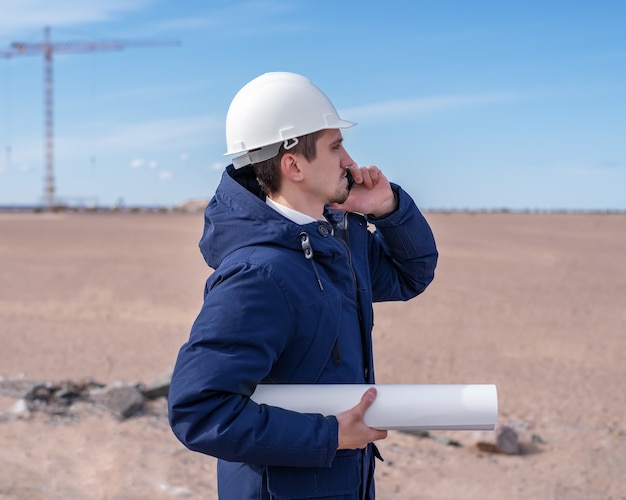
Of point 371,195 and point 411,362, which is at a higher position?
point 371,195

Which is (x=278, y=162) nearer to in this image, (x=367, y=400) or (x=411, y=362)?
(x=367, y=400)

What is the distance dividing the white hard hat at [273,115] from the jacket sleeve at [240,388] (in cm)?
43

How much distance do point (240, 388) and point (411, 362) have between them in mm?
8372

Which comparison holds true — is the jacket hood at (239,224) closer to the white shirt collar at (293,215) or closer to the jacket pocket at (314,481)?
the white shirt collar at (293,215)

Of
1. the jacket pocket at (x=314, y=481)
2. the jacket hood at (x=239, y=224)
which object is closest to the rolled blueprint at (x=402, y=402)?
the jacket pocket at (x=314, y=481)

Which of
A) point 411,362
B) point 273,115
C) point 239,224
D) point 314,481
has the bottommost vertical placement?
point 411,362

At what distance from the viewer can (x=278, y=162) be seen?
229cm

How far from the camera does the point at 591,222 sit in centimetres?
4844

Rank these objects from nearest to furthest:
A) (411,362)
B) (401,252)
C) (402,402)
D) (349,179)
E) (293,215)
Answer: (402,402) → (293,215) → (349,179) → (401,252) → (411,362)

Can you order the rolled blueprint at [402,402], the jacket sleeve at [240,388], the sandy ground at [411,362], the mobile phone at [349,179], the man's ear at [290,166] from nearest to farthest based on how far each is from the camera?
the jacket sleeve at [240,388], the rolled blueprint at [402,402], the man's ear at [290,166], the mobile phone at [349,179], the sandy ground at [411,362]

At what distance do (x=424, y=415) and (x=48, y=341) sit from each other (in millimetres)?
9633

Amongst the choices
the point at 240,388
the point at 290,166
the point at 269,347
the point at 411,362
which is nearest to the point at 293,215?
the point at 290,166

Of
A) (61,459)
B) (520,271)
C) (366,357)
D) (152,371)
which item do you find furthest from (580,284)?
(366,357)

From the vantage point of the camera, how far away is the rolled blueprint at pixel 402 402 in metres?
2.08
